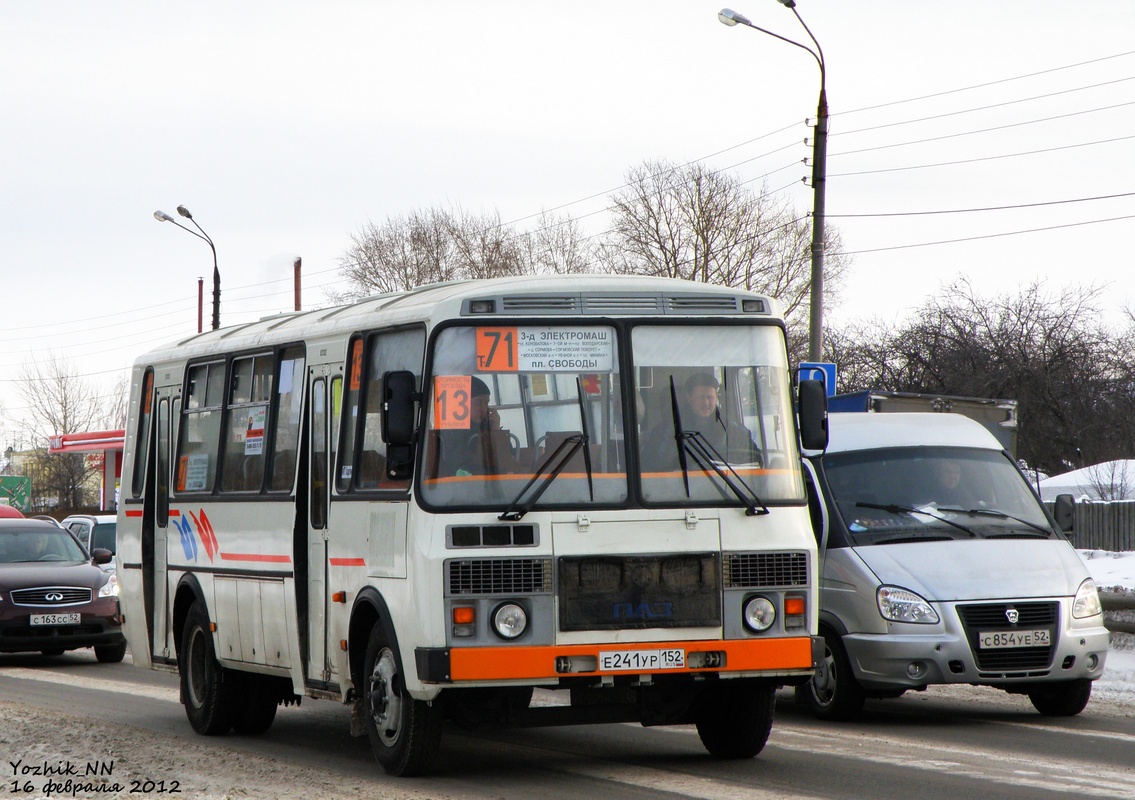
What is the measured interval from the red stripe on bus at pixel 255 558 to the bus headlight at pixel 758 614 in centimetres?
310

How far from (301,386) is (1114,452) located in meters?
42.6

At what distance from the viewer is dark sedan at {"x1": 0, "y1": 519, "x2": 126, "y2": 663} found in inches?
703

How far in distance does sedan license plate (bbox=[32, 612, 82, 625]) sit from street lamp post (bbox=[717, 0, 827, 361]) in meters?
10.1

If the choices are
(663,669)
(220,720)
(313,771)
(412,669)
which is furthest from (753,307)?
(220,720)

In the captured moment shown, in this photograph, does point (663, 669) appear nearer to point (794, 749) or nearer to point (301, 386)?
point (794, 749)

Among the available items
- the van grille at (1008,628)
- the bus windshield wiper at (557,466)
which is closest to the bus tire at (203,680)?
the bus windshield wiper at (557,466)

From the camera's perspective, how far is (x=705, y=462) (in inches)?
339

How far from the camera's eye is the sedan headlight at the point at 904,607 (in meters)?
10.9

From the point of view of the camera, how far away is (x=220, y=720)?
1118 cm

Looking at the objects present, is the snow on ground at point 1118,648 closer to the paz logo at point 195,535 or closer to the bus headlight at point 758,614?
the bus headlight at point 758,614

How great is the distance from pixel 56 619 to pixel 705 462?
37.9 ft

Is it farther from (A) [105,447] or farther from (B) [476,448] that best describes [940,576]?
(A) [105,447]

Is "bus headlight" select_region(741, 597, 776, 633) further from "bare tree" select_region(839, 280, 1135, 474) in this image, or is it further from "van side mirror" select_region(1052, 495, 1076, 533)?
"bare tree" select_region(839, 280, 1135, 474)

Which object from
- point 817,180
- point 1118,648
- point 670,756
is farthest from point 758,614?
point 817,180
